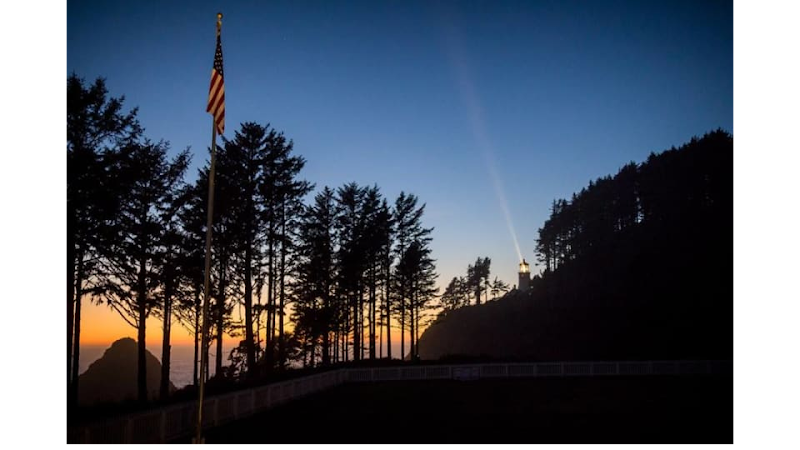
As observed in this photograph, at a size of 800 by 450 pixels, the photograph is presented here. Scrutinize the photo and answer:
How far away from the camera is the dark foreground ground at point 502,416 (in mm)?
14383

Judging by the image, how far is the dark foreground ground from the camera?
47.2 feet

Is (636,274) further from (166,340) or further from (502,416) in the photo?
(166,340)

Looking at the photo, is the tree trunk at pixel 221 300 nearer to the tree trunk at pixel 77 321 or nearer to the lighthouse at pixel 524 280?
the tree trunk at pixel 77 321

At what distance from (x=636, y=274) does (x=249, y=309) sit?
2053 inches

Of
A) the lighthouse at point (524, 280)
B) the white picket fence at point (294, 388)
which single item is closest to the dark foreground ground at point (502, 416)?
the white picket fence at point (294, 388)

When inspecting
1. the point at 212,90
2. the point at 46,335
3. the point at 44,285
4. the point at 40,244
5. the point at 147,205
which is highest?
the point at 212,90

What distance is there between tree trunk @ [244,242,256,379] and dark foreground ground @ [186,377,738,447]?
4925 mm

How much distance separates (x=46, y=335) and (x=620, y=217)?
78346mm

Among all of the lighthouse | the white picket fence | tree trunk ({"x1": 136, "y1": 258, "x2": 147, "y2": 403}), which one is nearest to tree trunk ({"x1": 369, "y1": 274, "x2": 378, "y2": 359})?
the white picket fence

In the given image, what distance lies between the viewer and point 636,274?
59844 millimetres

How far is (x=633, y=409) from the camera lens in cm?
1936

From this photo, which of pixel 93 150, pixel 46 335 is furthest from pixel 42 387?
pixel 93 150

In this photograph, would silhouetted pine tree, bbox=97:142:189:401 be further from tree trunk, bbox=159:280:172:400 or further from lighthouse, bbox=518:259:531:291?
lighthouse, bbox=518:259:531:291

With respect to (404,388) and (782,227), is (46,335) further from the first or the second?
(404,388)
